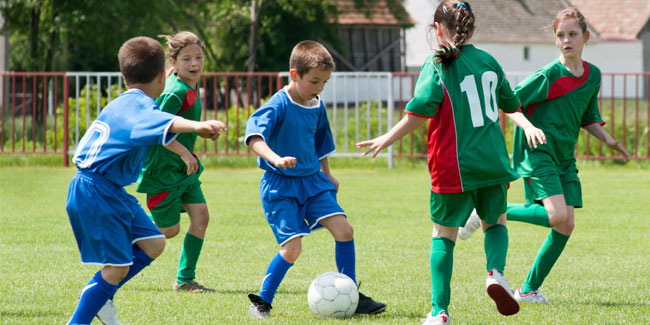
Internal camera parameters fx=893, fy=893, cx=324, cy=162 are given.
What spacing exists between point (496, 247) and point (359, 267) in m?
2.11

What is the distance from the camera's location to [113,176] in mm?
4180

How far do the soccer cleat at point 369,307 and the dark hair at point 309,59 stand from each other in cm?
133

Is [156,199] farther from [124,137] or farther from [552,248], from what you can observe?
[552,248]

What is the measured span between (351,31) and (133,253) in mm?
43259

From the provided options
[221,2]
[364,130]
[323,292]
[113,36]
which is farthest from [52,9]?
[323,292]

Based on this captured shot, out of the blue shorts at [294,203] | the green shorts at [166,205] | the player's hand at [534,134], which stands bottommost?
the green shorts at [166,205]

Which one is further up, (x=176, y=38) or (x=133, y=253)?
(x=176, y=38)

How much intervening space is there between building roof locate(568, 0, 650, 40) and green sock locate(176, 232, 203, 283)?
157 ft

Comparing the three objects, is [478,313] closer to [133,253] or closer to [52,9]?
[133,253]

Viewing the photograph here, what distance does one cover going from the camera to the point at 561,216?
17.6 feet

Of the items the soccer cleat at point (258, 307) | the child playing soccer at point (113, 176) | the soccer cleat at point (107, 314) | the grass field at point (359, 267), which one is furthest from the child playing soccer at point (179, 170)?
the child playing soccer at point (113, 176)

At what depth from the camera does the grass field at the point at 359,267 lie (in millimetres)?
5039

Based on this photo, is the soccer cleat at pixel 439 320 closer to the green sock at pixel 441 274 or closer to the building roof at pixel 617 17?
the green sock at pixel 441 274

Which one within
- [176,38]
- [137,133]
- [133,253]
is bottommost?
[133,253]
